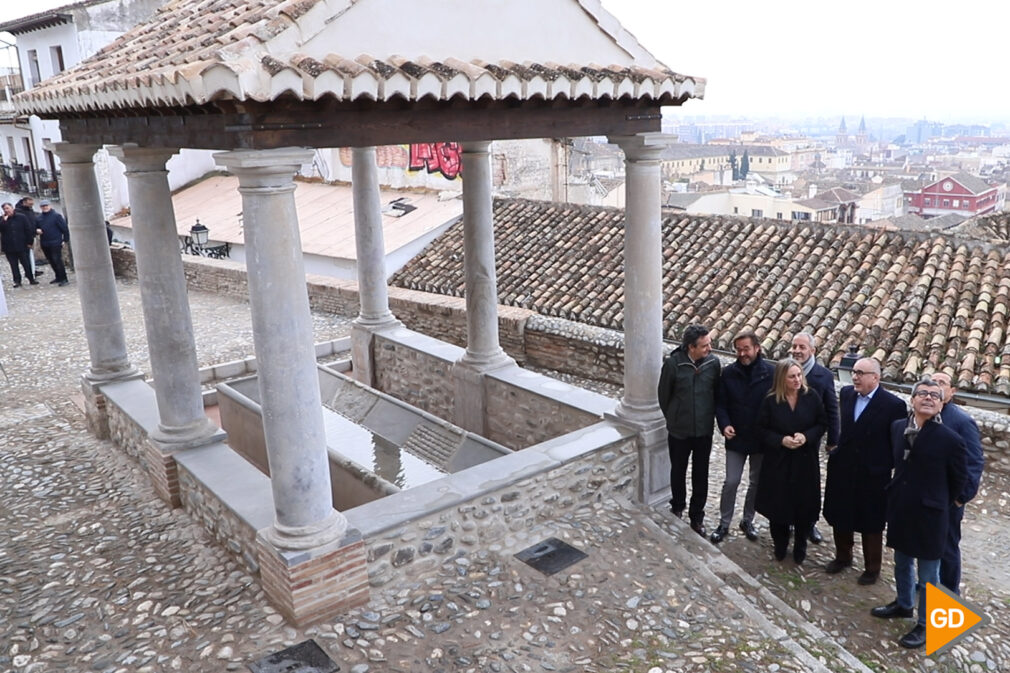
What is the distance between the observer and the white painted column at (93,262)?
6855mm

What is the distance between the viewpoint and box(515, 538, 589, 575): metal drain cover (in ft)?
17.2

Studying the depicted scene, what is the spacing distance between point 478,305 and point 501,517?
2946 mm

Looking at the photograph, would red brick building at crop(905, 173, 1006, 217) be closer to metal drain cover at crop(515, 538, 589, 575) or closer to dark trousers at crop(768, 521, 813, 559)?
dark trousers at crop(768, 521, 813, 559)

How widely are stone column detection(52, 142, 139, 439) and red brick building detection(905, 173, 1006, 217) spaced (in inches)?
3534

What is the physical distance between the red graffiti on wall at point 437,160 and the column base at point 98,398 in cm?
1361

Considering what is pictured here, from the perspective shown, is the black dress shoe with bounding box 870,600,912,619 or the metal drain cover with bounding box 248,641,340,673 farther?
the black dress shoe with bounding box 870,600,912,619

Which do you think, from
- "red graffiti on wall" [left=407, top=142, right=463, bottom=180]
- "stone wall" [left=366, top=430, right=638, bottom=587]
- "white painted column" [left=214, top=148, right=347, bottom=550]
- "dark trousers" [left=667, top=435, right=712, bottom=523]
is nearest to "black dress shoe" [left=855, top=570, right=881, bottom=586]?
"dark trousers" [left=667, top=435, right=712, bottom=523]

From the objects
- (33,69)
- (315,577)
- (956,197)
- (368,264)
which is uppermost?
(33,69)

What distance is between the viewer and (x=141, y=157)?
5.63 metres

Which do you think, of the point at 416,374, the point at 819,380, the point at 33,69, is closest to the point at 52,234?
the point at 416,374

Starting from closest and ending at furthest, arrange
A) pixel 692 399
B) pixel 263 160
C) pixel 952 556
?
pixel 263 160
pixel 952 556
pixel 692 399

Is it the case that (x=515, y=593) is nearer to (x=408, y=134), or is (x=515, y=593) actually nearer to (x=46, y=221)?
(x=408, y=134)

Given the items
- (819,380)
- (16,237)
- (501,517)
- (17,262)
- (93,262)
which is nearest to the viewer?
(819,380)

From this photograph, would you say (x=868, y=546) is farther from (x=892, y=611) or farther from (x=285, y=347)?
(x=285, y=347)
